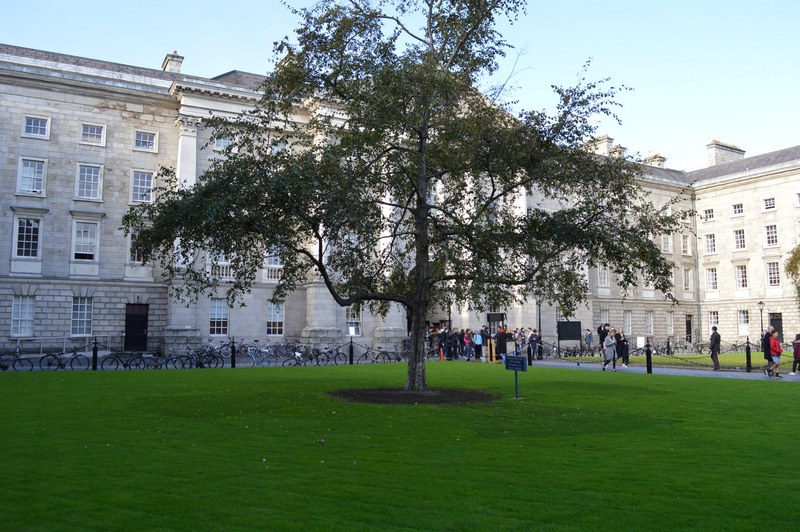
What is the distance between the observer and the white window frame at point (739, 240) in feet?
190

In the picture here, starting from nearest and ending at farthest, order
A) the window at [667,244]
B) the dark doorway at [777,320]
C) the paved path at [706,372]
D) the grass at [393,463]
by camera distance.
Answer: the grass at [393,463] < the paved path at [706,372] < the dark doorway at [777,320] < the window at [667,244]

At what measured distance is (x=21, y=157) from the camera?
117ft

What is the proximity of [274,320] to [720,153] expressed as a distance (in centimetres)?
4950

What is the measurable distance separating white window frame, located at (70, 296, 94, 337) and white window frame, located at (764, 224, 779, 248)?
170 ft

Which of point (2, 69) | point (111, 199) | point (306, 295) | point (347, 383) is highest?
point (2, 69)

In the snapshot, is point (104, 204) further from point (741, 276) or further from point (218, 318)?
point (741, 276)

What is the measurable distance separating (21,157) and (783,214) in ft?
182

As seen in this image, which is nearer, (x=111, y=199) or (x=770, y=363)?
(x=770, y=363)

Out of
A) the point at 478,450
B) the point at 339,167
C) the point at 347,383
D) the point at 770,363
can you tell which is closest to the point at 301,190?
the point at 339,167

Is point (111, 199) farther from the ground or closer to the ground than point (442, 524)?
farther from the ground

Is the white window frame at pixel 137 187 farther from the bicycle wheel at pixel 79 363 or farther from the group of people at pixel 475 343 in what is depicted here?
the group of people at pixel 475 343

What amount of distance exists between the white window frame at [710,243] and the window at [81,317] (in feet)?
170

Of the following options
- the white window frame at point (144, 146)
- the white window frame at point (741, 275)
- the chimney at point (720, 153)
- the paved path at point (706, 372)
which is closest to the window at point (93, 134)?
the white window frame at point (144, 146)

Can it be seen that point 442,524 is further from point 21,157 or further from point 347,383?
point 21,157
